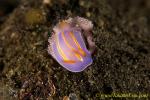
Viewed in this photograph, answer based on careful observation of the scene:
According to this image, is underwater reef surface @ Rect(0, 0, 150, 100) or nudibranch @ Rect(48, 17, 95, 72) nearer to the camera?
nudibranch @ Rect(48, 17, 95, 72)

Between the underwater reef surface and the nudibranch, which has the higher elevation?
the nudibranch

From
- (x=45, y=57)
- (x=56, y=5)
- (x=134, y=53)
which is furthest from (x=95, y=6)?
(x=45, y=57)

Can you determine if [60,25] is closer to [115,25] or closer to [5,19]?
[115,25]

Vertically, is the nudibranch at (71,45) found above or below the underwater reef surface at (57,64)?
above

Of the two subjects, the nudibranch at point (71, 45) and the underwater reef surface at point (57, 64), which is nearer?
the nudibranch at point (71, 45)
